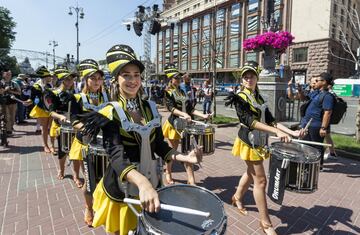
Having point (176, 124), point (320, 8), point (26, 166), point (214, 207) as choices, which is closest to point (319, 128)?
point (176, 124)

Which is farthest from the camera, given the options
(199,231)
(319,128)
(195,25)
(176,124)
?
(195,25)

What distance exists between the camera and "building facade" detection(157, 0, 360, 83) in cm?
3884

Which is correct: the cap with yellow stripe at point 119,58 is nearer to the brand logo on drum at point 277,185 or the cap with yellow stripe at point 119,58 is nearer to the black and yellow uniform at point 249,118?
the black and yellow uniform at point 249,118

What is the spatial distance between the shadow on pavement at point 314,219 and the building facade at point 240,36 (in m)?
18.5

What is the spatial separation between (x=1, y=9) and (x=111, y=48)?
5677 centimetres

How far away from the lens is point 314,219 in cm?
403

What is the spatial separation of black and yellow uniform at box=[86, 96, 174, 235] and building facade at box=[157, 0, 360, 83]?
2046 cm

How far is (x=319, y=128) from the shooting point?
19.1ft

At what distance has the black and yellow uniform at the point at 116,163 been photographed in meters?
1.99

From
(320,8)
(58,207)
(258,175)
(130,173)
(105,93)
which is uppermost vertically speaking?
(320,8)

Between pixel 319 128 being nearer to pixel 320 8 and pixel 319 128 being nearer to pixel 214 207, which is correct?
pixel 214 207

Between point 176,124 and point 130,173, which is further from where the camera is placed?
point 176,124

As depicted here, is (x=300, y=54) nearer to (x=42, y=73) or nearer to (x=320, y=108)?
(x=320, y=108)

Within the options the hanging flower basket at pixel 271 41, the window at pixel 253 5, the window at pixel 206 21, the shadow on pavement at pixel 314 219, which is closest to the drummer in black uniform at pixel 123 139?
the shadow on pavement at pixel 314 219
